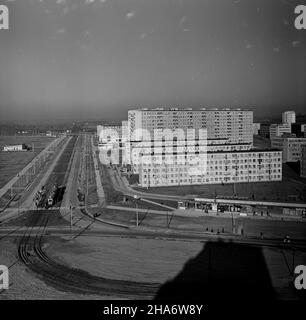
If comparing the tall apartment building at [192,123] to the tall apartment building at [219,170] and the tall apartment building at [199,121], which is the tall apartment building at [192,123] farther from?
the tall apartment building at [219,170]

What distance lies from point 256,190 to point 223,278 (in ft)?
38.8

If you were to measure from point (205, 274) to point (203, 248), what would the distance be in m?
2.09

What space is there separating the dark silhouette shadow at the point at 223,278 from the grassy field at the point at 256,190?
780cm

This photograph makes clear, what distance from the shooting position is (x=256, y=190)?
22.1m

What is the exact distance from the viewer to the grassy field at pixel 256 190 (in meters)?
20.5

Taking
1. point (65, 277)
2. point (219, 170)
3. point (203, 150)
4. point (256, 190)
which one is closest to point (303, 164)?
point (219, 170)

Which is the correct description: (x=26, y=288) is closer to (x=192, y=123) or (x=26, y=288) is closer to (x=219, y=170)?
(x=219, y=170)

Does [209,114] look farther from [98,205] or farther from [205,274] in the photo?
[205,274]

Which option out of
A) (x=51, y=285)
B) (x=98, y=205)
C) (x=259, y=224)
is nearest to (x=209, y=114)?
(x=98, y=205)

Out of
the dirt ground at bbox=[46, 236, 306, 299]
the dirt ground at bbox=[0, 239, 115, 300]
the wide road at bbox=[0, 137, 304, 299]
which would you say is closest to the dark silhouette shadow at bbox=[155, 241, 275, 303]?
the dirt ground at bbox=[46, 236, 306, 299]

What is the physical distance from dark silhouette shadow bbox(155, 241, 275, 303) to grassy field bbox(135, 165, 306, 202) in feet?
25.6

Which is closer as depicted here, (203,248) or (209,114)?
(203,248)

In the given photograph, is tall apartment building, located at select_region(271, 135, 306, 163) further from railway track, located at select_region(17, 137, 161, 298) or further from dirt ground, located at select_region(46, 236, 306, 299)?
railway track, located at select_region(17, 137, 161, 298)
